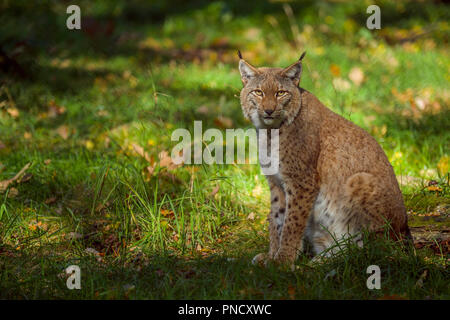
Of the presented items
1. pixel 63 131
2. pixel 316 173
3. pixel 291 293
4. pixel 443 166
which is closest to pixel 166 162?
pixel 316 173

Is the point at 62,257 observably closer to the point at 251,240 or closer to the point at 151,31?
the point at 251,240

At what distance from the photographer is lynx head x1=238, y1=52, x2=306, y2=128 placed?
3.56m

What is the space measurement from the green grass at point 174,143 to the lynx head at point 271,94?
2.46 ft

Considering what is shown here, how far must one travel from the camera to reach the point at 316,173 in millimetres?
3598

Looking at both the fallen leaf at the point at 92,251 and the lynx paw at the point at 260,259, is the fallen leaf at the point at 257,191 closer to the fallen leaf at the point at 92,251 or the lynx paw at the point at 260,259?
the lynx paw at the point at 260,259

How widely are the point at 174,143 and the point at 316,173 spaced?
1.65 m

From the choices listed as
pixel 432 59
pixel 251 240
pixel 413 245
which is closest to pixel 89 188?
pixel 251 240

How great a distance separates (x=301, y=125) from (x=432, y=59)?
487 cm

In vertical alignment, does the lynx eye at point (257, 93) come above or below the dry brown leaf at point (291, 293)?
above

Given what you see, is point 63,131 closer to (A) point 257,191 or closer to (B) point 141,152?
(B) point 141,152

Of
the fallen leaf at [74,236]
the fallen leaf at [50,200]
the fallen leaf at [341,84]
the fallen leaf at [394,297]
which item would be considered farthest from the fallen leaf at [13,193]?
the fallen leaf at [341,84]

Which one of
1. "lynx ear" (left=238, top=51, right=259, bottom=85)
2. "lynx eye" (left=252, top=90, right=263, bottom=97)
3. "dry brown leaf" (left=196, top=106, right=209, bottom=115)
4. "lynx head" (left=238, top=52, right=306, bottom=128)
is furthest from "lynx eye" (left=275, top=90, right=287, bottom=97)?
"dry brown leaf" (left=196, top=106, right=209, bottom=115)

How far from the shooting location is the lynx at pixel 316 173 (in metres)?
3.48

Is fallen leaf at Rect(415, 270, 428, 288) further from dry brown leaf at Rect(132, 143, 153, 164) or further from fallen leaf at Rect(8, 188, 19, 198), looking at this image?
fallen leaf at Rect(8, 188, 19, 198)
